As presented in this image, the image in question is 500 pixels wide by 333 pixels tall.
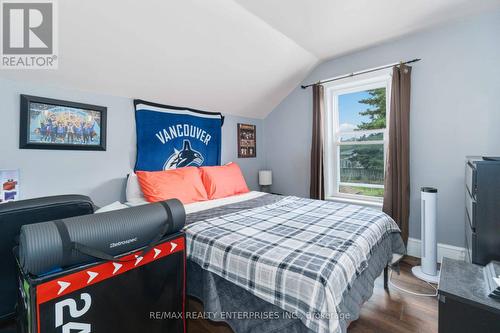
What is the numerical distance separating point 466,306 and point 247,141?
9.84ft

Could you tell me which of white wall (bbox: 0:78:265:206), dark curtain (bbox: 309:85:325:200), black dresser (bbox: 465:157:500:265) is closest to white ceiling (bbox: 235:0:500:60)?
dark curtain (bbox: 309:85:325:200)

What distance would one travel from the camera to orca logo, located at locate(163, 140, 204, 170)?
8.98 ft

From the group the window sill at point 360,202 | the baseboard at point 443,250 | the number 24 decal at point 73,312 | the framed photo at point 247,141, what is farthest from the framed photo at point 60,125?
Answer: the baseboard at point 443,250

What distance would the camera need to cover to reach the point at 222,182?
8.86 feet

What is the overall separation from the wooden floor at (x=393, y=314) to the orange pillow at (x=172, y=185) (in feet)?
3.11

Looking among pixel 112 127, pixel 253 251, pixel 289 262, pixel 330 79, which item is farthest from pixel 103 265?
pixel 330 79

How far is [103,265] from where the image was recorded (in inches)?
36.4

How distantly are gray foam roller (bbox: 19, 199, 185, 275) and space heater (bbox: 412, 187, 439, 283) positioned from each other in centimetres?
218

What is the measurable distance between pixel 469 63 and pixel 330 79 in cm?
135

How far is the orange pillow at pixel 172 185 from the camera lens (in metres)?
2.20

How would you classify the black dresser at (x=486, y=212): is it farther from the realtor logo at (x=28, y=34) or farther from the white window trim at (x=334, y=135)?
the realtor logo at (x=28, y=34)

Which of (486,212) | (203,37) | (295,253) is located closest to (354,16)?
(203,37)

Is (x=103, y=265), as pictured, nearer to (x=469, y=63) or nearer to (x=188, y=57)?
(x=188, y=57)

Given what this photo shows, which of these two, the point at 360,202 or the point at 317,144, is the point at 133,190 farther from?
the point at 360,202
